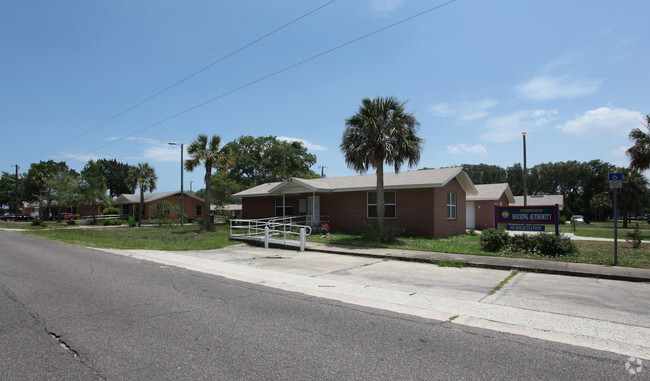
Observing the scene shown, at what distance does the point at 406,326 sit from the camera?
5.32m

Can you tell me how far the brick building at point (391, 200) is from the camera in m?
19.2

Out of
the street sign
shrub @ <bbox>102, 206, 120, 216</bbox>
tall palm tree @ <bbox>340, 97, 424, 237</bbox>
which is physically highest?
tall palm tree @ <bbox>340, 97, 424, 237</bbox>

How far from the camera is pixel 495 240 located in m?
13.6

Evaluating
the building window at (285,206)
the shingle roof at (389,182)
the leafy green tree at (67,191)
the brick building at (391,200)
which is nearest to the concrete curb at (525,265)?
the brick building at (391,200)

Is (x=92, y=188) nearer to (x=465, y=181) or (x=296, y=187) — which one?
(x=296, y=187)

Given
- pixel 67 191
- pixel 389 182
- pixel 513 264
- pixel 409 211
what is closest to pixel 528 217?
pixel 513 264

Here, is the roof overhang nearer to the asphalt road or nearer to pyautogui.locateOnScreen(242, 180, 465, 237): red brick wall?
pyautogui.locateOnScreen(242, 180, 465, 237): red brick wall

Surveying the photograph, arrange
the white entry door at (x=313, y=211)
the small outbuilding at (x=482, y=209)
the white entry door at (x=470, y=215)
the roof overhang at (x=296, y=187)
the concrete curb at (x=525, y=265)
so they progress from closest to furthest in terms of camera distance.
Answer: the concrete curb at (x=525, y=265)
the roof overhang at (x=296, y=187)
the white entry door at (x=313, y=211)
the small outbuilding at (x=482, y=209)
the white entry door at (x=470, y=215)

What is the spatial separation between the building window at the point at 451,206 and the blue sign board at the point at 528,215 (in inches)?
252

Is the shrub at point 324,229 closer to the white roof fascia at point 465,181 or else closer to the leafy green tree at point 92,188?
the white roof fascia at point 465,181

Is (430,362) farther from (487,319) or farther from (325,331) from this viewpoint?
(487,319)

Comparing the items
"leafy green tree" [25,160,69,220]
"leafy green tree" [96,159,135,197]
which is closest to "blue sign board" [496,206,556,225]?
"leafy green tree" [25,160,69,220]

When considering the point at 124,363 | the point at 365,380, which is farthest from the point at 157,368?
the point at 365,380

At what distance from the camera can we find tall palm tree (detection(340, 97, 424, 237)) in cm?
1666
